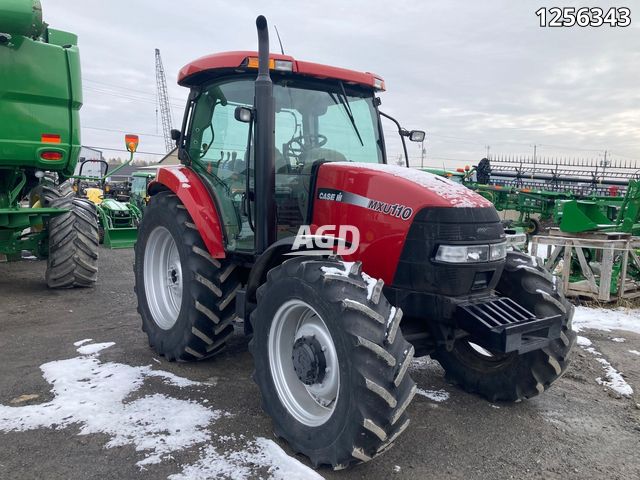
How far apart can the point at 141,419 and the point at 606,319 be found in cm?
573

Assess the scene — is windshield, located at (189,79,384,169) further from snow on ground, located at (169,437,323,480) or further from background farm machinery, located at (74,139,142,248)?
background farm machinery, located at (74,139,142,248)

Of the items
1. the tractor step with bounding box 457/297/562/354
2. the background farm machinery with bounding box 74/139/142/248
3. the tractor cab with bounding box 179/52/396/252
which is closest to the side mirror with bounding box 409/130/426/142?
the tractor cab with bounding box 179/52/396/252

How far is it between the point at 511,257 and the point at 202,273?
231 centimetres

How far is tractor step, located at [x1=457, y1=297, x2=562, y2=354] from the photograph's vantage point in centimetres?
295

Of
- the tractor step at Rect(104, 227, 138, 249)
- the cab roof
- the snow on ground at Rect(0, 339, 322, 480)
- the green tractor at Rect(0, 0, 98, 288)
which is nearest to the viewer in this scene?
the snow on ground at Rect(0, 339, 322, 480)

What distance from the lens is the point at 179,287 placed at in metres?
4.66

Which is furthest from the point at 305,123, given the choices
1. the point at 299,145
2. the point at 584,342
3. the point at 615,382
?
the point at 584,342

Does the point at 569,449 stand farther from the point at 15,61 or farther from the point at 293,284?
A: the point at 15,61

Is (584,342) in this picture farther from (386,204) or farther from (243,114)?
(243,114)

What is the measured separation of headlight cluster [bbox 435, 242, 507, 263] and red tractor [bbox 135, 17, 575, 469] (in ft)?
0.04

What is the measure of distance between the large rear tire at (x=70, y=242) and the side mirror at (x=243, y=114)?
4.45 m

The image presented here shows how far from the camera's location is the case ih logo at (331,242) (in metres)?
3.15

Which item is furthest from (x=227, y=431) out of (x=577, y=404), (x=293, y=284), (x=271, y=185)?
(x=577, y=404)

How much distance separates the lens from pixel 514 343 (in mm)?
2977
